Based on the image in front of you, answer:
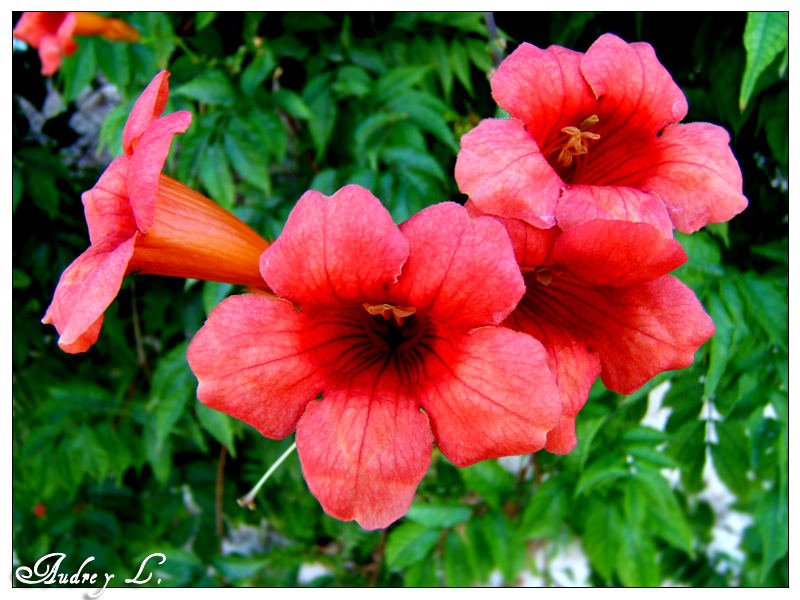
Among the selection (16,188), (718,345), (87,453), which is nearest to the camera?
(718,345)

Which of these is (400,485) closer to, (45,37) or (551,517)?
(551,517)

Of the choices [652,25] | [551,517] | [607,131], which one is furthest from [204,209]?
[551,517]

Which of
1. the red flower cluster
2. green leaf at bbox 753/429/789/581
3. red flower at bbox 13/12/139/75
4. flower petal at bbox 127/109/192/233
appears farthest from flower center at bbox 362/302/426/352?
green leaf at bbox 753/429/789/581

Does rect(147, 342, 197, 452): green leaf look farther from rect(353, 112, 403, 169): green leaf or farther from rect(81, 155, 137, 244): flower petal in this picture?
rect(81, 155, 137, 244): flower petal

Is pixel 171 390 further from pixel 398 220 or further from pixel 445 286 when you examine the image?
pixel 445 286

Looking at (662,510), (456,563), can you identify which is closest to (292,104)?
(456,563)
